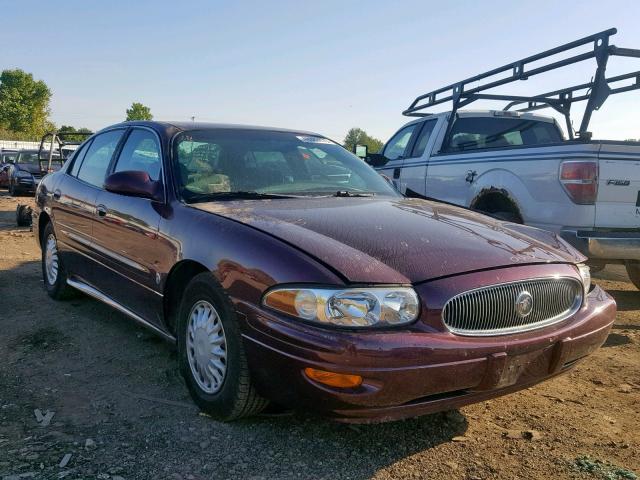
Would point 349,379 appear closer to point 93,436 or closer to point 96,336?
point 93,436

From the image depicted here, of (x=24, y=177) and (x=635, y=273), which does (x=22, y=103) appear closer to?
(x=24, y=177)

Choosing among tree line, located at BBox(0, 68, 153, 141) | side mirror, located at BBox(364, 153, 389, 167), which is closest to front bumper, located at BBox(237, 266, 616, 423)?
side mirror, located at BBox(364, 153, 389, 167)

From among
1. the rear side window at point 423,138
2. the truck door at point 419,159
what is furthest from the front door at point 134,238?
the rear side window at point 423,138

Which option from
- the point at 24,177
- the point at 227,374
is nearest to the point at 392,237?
the point at 227,374

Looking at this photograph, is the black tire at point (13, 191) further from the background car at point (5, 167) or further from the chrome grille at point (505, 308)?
the chrome grille at point (505, 308)

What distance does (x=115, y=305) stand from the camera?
4.04m

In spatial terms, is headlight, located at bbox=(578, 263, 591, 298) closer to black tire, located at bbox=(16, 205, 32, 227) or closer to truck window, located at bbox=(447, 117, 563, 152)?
truck window, located at bbox=(447, 117, 563, 152)

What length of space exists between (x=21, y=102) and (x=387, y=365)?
71956 millimetres

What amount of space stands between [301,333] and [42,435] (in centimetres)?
145

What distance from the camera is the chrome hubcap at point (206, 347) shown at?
286 cm

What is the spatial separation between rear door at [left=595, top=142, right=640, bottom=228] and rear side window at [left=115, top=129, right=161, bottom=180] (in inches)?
134

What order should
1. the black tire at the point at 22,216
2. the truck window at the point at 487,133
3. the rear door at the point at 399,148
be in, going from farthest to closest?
the black tire at the point at 22,216, the rear door at the point at 399,148, the truck window at the point at 487,133

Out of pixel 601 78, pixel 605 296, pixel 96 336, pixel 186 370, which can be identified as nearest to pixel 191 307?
pixel 186 370

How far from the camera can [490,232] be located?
3125 millimetres
